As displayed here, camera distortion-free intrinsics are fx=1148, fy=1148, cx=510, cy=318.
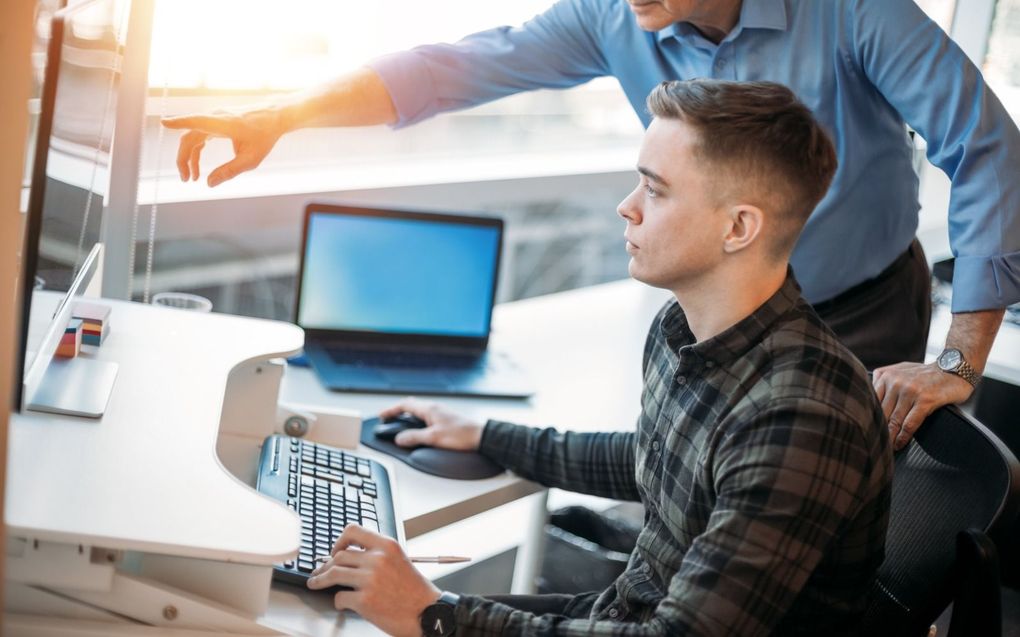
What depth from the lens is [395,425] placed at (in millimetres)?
1812

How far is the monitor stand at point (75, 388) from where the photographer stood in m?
1.27

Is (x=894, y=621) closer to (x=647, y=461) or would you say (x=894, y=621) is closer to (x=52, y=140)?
(x=647, y=461)

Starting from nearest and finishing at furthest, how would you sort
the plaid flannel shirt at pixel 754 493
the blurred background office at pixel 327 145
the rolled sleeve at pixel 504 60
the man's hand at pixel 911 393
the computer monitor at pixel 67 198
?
the computer monitor at pixel 67 198 < the plaid flannel shirt at pixel 754 493 < the man's hand at pixel 911 393 < the rolled sleeve at pixel 504 60 < the blurred background office at pixel 327 145

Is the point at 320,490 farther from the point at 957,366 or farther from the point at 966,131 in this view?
the point at 966,131

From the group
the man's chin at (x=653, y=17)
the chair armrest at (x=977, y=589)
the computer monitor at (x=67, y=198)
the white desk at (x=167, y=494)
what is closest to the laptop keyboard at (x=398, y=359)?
the white desk at (x=167, y=494)

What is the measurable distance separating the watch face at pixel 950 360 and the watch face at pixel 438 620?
2.62ft

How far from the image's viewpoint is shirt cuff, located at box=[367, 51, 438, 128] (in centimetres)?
195

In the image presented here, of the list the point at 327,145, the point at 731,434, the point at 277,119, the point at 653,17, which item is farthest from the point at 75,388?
the point at 327,145

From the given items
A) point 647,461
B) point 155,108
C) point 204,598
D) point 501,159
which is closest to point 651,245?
point 647,461

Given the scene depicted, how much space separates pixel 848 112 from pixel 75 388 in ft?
3.95

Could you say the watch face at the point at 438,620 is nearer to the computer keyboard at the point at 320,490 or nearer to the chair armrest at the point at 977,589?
the computer keyboard at the point at 320,490

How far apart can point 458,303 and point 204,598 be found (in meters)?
1.16

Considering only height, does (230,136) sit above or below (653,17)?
below

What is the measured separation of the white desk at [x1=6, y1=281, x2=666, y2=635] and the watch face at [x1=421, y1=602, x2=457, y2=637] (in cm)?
6
